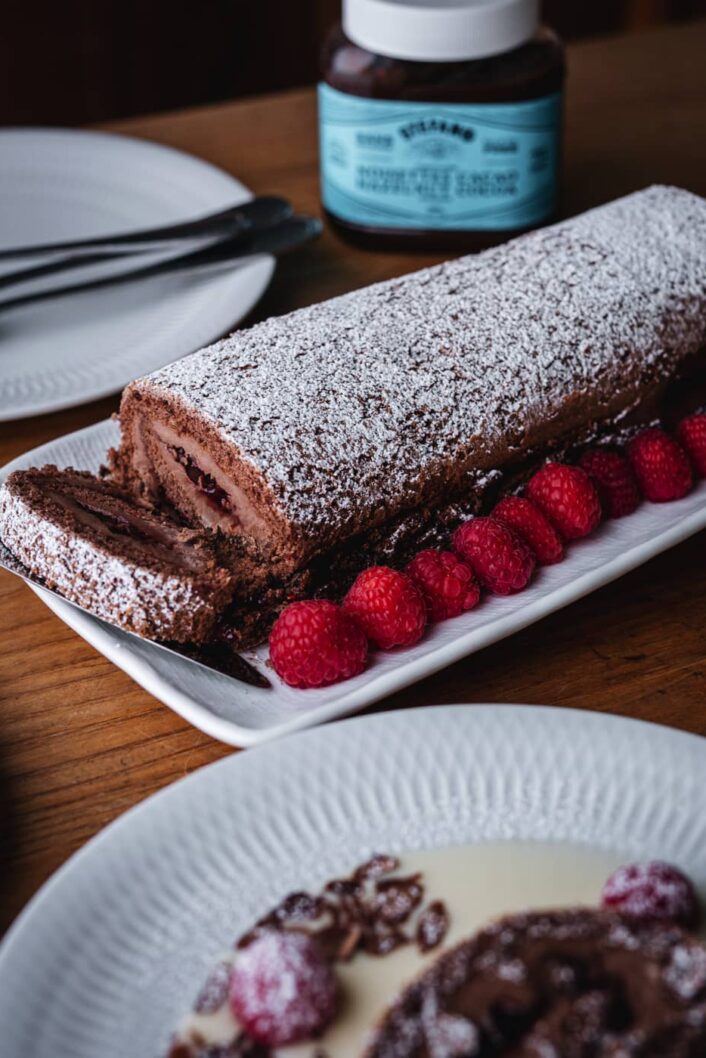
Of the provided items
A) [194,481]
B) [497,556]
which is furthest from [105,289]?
[497,556]

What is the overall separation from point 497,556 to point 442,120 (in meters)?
0.77

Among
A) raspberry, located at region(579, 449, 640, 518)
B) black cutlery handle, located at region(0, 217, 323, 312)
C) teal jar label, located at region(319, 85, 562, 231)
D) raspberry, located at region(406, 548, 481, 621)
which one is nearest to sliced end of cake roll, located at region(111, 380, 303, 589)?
raspberry, located at region(406, 548, 481, 621)

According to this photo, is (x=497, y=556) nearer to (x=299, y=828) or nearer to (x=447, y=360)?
(x=447, y=360)

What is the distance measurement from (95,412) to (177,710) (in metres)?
0.63

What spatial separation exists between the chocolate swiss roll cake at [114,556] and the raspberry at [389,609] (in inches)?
4.9

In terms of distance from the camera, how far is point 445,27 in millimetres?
1583

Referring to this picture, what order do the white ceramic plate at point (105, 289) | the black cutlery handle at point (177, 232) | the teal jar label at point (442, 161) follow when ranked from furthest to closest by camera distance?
the black cutlery handle at point (177, 232) → the teal jar label at point (442, 161) → the white ceramic plate at point (105, 289)

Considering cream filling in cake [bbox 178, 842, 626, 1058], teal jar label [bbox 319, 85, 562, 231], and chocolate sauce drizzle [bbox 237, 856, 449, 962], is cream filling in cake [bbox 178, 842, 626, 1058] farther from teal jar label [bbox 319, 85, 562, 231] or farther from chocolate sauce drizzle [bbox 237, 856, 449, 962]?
teal jar label [bbox 319, 85, 562, 231]

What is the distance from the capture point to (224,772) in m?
0.92

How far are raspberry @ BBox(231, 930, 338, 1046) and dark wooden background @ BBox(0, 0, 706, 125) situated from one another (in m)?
3.28

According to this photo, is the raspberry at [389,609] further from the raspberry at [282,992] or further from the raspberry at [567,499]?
the raspberry at [282,992]

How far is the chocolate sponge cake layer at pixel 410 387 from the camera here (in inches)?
46.3

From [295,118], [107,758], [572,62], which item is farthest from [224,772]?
[572,62]

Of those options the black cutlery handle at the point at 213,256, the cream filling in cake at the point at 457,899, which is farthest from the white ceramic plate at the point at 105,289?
the cream filling in cake at the point at 457,899
